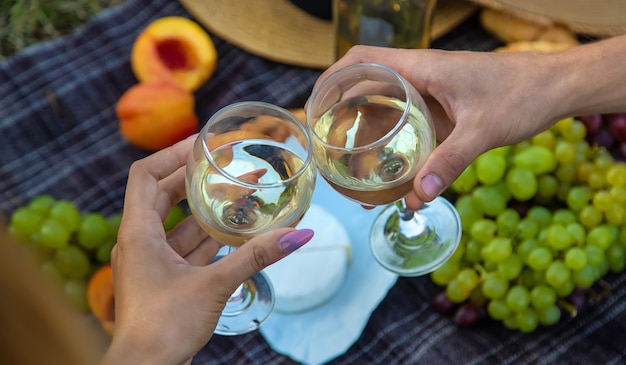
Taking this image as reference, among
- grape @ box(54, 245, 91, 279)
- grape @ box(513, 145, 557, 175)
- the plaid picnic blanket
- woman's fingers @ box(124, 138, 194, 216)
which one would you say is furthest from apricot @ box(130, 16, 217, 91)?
grape @ box(513, 145, 557, 175)

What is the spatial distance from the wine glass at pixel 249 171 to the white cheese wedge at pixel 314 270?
25 cm

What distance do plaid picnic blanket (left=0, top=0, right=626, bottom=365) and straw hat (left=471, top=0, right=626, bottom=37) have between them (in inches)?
4.3

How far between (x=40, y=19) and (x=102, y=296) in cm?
84

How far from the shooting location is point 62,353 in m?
0.35

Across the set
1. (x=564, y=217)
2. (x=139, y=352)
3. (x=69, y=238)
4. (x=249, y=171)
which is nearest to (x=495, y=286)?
(x=564, y=217)

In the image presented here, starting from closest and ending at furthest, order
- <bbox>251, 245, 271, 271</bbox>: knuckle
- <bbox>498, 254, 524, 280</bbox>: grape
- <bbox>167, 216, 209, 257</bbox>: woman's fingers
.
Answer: <bbox>251, 245, 271, 271</bbox>: knuckle, <bbox>167, 216, 209, 257</bbox>: woman's fingers, <bbox>498, 254, 524, 280</bbox>: grape

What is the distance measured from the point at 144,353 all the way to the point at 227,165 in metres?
0.23

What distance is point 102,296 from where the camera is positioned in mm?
1047

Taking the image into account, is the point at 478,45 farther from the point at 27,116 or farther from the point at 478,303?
the point at 27,116

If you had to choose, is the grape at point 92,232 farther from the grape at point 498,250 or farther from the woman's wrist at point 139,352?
the grape at point 498,250

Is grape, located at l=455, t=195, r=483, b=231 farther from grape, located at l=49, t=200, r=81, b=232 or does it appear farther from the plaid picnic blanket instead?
grape, located at l=49, t=200, r=81, b=232

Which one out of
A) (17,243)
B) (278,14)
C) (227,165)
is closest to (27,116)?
(278,14)

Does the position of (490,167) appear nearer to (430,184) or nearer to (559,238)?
(559,238)

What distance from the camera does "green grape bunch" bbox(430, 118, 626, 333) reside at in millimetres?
960
